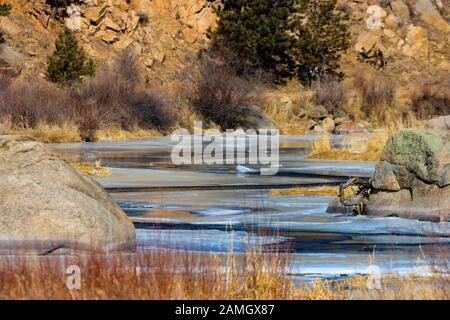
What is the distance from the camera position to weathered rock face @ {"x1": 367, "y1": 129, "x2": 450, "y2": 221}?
1330cm

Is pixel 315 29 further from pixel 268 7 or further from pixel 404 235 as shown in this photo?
pixel 404 235

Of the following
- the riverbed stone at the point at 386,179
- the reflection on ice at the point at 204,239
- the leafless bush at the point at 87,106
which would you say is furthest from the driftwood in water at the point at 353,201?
the leafless bush at the point at 87,106

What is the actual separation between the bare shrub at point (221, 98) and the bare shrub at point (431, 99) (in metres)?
14.1

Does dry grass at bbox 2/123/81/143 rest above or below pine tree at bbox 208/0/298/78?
below

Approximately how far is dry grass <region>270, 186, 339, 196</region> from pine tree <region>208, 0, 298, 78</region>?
42421 millimetres

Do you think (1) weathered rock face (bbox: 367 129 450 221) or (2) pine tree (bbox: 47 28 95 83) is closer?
(1) weathered rock face (bbox: 367 129 450 221)

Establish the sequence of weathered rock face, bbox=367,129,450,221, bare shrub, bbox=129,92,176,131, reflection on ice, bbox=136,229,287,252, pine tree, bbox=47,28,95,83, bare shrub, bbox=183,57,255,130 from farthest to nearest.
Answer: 1. pine tree, bbox=47,28,95,83
2. bare shrub, bbox=183,57,255,130
3. bare shrub, bbox=129,92,176,131
4. weathered rock face, bbox=367,129,450,221
5. reflection on ice, bbox=136,229,287,252

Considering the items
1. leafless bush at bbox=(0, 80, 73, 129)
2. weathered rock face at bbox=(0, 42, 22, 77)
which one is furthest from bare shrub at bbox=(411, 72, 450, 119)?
leafless bush at bbox=(0, 80, 73, 129)

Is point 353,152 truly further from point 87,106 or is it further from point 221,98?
point 221,98

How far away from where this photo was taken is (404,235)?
11.8 meters

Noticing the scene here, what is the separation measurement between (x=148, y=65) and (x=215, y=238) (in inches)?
2008

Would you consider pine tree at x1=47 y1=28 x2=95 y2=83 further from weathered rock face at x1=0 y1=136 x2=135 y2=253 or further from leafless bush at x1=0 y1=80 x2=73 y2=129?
weathered rock face at x1=0 y1=136 x2=135 y2=253

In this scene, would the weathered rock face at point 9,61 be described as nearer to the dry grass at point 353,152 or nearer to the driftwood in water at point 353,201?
the dry grass at point 353,152

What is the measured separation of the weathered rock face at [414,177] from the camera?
1330 centimetres
